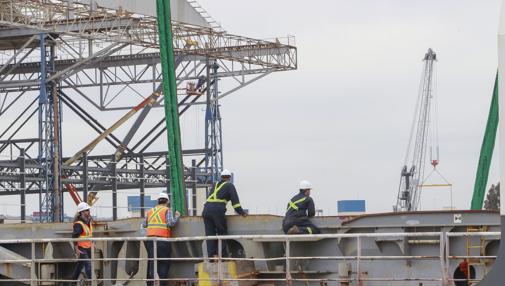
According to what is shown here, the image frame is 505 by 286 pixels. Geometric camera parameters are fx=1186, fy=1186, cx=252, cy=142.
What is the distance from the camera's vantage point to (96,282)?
21.4 meters

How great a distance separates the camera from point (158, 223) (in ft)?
70.4

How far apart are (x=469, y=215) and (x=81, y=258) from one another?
7.18 meters

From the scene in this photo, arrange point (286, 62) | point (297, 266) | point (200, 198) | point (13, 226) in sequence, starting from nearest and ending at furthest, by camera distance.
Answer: point (297, 266), point (13, 226), point (286, 62), point (200, 198)

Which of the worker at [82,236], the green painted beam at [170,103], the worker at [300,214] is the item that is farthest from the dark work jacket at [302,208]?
the green painted beam at [170,103]

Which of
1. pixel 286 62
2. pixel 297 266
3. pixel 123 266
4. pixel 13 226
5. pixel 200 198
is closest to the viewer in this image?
pixel 297 266

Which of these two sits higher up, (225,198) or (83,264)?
→ (225,198)

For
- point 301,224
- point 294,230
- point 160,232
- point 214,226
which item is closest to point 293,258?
point 294,230

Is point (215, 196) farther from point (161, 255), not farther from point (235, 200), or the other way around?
point (161, 255)

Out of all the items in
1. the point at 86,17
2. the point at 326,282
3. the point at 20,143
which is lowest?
the point at 326,282

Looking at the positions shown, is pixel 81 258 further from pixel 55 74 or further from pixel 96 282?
pixel 55 74

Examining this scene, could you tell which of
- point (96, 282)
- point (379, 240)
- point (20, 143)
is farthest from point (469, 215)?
point (20, 143)

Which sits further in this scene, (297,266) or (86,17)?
(86,17)

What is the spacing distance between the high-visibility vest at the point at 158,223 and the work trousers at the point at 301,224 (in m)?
2.26

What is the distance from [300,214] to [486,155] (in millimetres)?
13366
